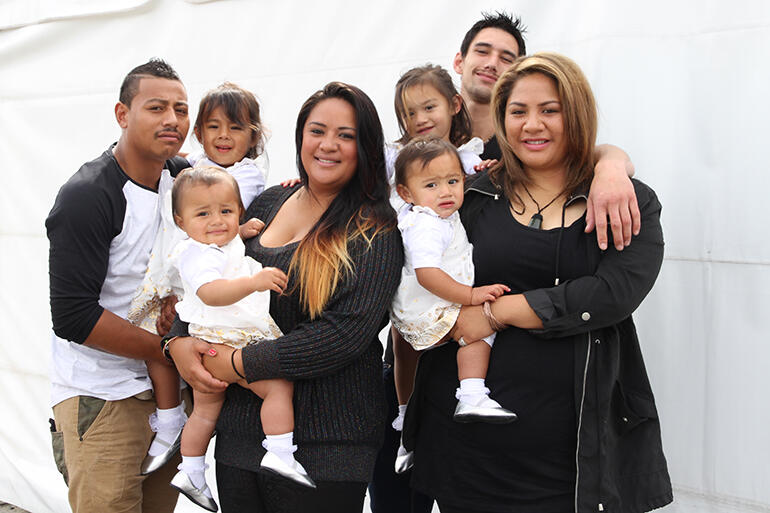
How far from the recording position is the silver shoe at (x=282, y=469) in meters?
1.54

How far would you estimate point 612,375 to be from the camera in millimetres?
1586

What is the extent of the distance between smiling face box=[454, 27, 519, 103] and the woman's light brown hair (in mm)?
503

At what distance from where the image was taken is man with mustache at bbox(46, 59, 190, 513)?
183 centimetres

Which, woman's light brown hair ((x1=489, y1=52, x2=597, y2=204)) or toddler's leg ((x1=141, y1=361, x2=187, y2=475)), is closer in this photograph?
woman's light brown hair ((x1=489, y1=52, x2=597, y2=204))

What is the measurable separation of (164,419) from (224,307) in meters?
0.54

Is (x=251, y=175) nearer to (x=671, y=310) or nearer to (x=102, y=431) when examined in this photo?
(x=102, y=431)

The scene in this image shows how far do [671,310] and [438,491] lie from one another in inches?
38.9

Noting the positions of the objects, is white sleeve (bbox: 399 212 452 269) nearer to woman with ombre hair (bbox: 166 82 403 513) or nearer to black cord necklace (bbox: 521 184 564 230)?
woman with ombre hair (bbox: 166 82 403 513)

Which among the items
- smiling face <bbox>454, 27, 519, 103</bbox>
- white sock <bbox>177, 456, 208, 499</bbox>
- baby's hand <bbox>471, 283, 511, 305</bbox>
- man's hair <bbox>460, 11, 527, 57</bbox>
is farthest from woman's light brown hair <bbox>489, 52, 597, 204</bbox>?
white sock <bbox>177, 456, 208, 499</bbox>

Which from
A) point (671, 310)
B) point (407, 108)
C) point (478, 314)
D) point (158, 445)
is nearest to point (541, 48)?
point (407, 108)

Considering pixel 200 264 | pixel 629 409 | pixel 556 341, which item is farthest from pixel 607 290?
pixel 200 264

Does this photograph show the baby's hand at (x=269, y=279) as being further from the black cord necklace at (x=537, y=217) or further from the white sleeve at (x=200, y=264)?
the black cord necklace at (x=537, y=217)

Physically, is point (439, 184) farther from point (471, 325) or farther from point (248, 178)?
point (248, 178)

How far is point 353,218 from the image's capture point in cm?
169
